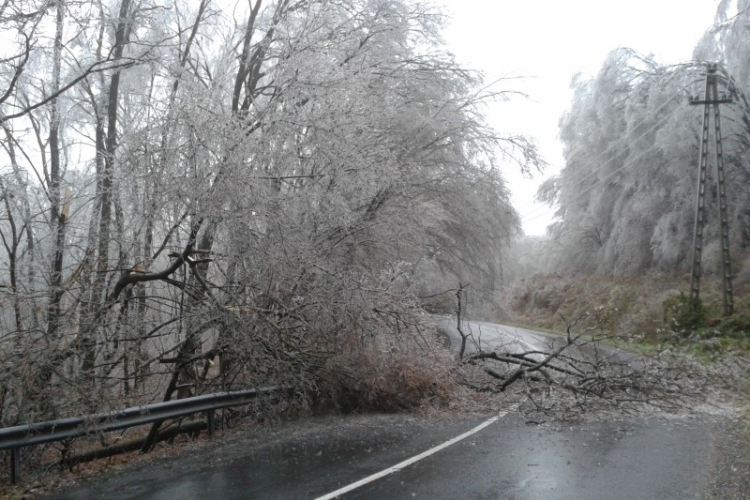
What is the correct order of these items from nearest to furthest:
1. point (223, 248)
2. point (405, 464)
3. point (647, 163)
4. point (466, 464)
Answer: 1. point (466, 464)
2. point (405, 464)
3. point (223, 248)
4. point (647, 163)

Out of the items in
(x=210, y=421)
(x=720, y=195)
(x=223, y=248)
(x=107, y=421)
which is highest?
(x=720, y=195)

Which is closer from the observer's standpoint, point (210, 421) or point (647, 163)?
point (210, 421)

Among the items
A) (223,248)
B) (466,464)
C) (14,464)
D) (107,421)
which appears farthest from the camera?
(223,248)

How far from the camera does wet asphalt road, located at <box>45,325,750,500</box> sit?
281 inches

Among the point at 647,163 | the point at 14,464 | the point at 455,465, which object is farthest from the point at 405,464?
the point at 647,163

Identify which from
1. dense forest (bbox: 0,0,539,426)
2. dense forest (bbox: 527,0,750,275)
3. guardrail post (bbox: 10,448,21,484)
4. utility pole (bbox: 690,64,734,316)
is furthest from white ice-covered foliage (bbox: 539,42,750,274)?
guardrail post (bbox: 10,448,21,484)

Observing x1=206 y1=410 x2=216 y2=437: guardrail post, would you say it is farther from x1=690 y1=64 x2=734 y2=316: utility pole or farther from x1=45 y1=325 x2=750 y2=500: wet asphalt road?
x1=690 y1=64 x2=734 y2=316: utility pole

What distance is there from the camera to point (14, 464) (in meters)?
8.11

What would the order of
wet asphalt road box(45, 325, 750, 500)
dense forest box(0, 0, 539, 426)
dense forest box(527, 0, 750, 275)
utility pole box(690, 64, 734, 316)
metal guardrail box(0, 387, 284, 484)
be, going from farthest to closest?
dense forest box(527, 0, 750, 275)
utility pole box(690, 64, 734, 316)
dense forest box(0, 0, 539, 426)
metal guardrail box(0, 387, 284, 484)
wet asphalt road box(45, 325, 750, 500)

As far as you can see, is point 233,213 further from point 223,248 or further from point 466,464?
point 466,464

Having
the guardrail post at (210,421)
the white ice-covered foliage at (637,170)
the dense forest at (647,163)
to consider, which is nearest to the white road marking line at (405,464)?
the guardrail post at (210,421)

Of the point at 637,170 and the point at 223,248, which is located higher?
the point at 637,170

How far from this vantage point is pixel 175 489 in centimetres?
757

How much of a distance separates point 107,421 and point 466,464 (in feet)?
14.8
